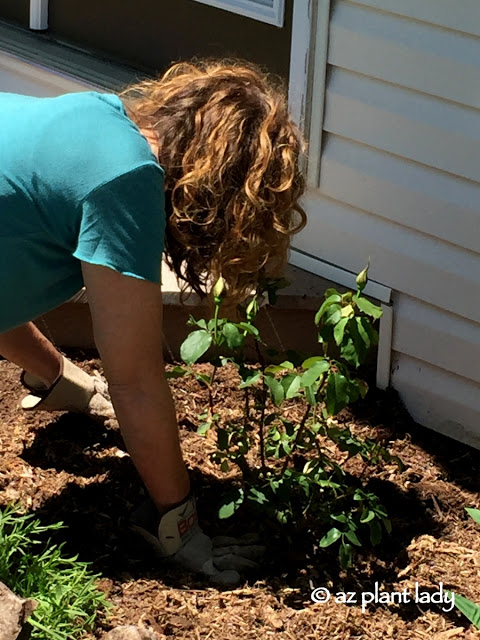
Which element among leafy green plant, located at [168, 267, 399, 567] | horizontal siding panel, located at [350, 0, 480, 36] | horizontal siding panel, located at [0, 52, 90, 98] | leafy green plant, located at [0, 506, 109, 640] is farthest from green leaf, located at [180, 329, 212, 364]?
horizontal siding panel, located at [0, 52, 90, 98]

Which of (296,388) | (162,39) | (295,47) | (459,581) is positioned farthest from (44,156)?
(162,39)

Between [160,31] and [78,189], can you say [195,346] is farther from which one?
[160,31]

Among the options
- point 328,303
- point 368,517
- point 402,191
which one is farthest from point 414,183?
point 368,517

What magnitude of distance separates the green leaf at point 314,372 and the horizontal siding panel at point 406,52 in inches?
35.9

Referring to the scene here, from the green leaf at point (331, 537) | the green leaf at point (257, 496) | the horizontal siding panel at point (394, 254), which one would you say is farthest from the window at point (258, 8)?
the green leaf at point (331, 537)

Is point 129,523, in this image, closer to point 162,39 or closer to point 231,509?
point 231,509

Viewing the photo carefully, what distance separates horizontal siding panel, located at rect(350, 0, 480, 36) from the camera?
2.69 metres

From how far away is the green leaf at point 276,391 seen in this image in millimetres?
2379

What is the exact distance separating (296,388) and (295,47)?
1221mm

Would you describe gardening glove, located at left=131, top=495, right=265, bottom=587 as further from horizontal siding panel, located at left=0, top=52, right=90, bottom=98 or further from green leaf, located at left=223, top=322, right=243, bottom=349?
horizontal siding panel, located at left=0, top=52, right=90, bottom=98

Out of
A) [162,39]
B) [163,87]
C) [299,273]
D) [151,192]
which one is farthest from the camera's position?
[162,39]

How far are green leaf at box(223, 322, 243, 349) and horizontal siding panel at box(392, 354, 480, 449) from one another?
1.07m

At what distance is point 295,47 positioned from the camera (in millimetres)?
3094

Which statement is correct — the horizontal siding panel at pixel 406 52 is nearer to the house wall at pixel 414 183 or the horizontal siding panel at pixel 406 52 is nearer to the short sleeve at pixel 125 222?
the house wall at pixel 414 183
